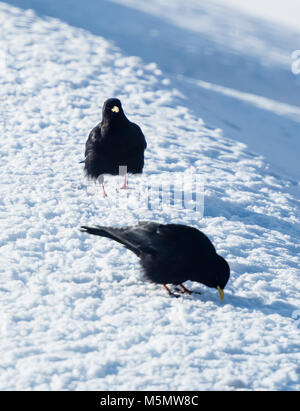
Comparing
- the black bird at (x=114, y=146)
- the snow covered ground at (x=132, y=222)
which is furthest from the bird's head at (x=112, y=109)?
the snow covered ground at (x=132, y=222)

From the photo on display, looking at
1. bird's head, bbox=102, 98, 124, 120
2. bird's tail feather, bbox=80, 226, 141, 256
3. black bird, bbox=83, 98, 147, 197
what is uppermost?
bird's head, bbox=102, 98, 124, 120

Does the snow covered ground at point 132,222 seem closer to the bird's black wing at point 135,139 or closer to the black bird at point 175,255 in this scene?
the black bird at point 175,255

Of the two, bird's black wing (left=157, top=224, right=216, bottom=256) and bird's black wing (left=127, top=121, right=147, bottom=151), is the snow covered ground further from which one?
bird's black wing (left=127, top=121, right=147, bottom=151)

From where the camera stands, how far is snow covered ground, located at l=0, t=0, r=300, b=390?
341 cm

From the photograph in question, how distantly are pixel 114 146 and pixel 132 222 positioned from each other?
0.85 m

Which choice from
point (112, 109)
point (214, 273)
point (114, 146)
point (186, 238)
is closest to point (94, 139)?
point (114, 146)

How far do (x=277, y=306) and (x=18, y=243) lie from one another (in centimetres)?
→ 210

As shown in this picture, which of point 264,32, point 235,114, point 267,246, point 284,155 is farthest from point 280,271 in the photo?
point 264,32

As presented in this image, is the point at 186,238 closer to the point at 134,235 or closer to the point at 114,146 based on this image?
the point at 134,235

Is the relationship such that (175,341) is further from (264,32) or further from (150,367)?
(264,32)

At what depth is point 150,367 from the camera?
3.34 meters

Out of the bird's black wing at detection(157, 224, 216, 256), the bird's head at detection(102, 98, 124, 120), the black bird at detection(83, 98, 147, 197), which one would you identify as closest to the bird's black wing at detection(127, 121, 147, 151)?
the black bird at detection(83, 98, 147, 197)

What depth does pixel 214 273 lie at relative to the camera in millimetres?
4004
